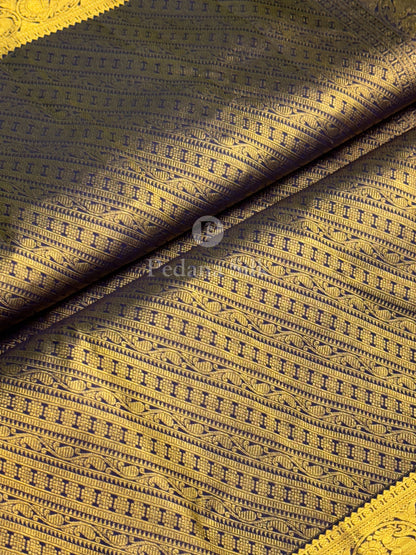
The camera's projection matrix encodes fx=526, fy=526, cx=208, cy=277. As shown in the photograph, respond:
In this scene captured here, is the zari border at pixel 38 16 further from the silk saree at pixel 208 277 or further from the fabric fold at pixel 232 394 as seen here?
the fabric fold at pixel 232 394

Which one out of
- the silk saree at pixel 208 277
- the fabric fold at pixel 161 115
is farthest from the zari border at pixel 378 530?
the fabric fold at pixel 161 115

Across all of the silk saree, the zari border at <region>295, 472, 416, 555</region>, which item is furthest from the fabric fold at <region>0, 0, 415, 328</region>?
the zari border at <region>295, 472, 416, 555</region>

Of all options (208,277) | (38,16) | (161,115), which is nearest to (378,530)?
(208,277)

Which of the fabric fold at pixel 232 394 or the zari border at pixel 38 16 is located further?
the zari border at pixel 38 16

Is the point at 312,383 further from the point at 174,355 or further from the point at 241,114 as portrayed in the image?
the point at 241,114

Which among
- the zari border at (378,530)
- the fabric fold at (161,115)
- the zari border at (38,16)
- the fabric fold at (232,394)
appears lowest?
the zari border at (378,530)

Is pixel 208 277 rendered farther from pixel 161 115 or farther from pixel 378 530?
pixel 378 530

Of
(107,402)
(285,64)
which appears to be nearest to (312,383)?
(107,402)
